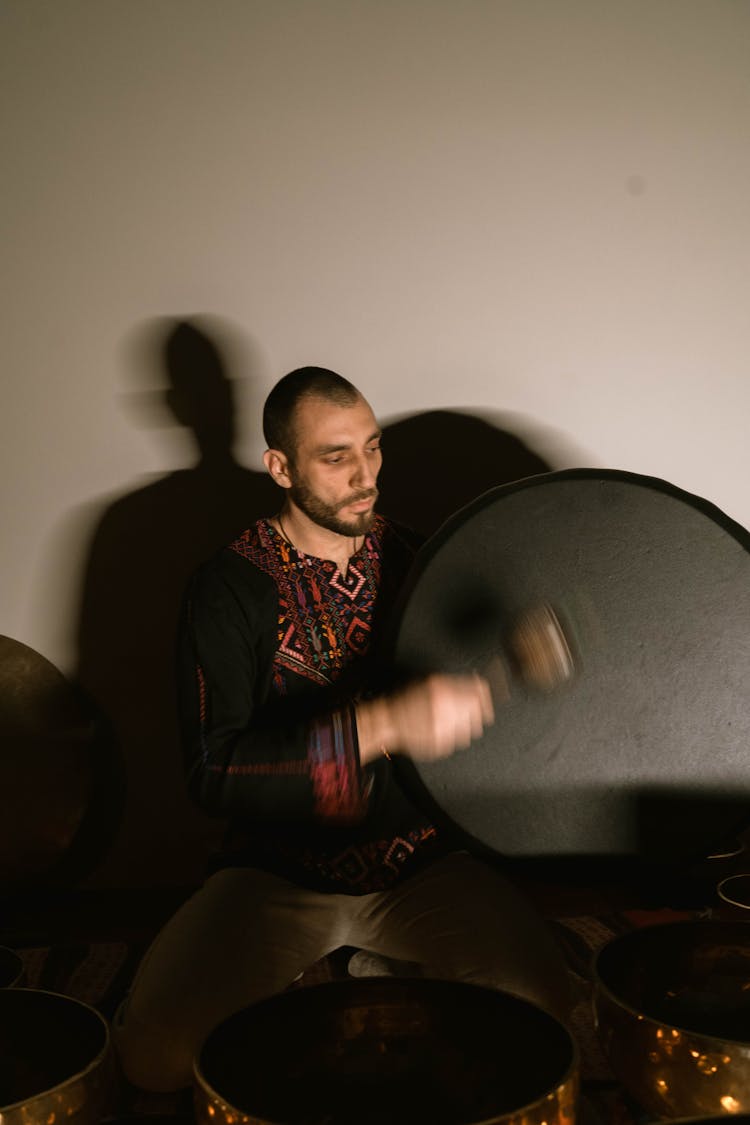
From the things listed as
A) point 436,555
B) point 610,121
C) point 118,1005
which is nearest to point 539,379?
point 610,121

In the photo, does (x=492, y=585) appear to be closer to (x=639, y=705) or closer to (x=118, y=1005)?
(x=639, y=705)

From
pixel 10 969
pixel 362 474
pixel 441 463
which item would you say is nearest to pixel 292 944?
pixel 10 969

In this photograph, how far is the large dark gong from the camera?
112cm

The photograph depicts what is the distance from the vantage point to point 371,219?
1.67 metres

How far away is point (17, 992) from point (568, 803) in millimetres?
664

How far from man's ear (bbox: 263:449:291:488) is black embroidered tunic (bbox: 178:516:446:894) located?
0.25 feet

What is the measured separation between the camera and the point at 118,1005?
1.28 m

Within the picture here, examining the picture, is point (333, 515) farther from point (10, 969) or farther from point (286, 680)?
point (10, 969)

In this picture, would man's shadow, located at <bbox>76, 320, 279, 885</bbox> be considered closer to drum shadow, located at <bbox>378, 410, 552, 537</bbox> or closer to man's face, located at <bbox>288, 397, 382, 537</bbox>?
drum shadow, located at <bbox>378, 410, 552, 537</bbox>

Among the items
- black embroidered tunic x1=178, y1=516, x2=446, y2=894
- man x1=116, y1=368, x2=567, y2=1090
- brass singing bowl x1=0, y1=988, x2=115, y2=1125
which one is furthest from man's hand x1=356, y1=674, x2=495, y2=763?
brass singing bowl x1=0, y1=988, x2=115, y2=1125

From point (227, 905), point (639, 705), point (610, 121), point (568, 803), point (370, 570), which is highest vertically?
point (610, 121)

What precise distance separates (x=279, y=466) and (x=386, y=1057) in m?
0.92

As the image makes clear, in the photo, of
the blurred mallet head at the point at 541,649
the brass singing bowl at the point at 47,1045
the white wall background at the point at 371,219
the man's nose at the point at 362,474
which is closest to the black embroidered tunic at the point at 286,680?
the man's nose at the point at 362,474

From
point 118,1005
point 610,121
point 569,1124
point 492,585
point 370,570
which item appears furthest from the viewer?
point 610,121
